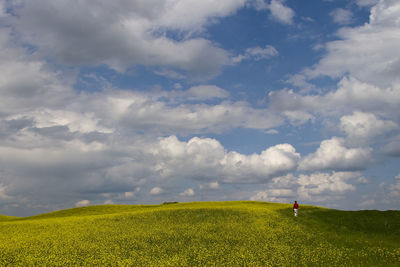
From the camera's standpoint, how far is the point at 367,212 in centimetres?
5428

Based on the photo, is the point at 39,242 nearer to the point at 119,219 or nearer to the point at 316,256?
the point at 119,219

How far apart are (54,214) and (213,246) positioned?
151ft

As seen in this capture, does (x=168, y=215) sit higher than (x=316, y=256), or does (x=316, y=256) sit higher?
(x=168, y=215)

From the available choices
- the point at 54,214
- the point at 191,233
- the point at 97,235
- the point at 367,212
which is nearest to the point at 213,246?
the point at 191,233

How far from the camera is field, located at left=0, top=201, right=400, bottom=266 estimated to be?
113 feet

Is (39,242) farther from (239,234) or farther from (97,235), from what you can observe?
(239,234)

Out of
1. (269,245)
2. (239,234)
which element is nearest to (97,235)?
(239,234)

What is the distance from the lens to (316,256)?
3569cm

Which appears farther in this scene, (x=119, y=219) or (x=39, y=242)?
(x=119, y=219)

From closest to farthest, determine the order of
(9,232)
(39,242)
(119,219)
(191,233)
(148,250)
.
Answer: (148,250) < (39,242) < (191,233) < (9,232) < (119,219)

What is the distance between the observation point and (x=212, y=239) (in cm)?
4200

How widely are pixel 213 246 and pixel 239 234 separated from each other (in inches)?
242

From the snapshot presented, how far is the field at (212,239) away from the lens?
34562 mm

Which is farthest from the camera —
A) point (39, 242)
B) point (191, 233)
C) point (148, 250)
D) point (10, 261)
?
point (191, 233)
